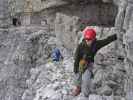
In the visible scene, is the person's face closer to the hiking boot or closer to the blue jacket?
the hiking boot

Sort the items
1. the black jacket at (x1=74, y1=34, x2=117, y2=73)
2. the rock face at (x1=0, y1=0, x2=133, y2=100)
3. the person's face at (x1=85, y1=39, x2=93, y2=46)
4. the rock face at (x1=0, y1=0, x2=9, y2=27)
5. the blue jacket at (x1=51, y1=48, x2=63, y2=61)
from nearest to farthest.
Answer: the person's face at (x1=85, y1=39, x2=93, y2=46)
the black jacket at (x1=74, y1=34, x2=117, y2=73)
the rock face at (x1=0, y1=0, x2=133, y2=100)
the blue jacket at (x1=51, y1=48, x2=63, y2=61)
the rock face at (x1=0, y1=0, x2=9, y2=27)

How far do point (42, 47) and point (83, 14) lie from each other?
3.21 m

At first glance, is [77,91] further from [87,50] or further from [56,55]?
[56,55]

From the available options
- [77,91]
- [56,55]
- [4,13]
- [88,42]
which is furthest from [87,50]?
[4,13]

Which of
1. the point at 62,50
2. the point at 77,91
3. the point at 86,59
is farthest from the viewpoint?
the point at 62,50

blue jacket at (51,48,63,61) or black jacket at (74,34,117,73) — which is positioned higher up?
black jacket at (74,34,117,73)

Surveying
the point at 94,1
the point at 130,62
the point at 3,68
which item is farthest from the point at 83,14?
the point at 130,62

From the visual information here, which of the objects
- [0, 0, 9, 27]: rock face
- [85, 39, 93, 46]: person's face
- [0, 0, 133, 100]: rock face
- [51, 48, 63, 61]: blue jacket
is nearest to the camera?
[85, 39, 93, 46]: person's face

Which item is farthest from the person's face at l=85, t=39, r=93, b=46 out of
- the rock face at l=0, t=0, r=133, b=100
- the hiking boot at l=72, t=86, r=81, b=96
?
the hiking boot at l=72, t=86, r=81, b=96

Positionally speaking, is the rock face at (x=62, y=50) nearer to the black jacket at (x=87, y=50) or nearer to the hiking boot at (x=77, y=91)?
the hiking boot at (x=77, y=91)

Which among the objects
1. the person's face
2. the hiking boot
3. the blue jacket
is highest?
the person's face

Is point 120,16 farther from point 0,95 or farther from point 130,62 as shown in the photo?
point 0,95

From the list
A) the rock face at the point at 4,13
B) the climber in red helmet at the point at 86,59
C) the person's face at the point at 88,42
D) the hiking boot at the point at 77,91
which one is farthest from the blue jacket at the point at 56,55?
the rock face at the point at 4,13

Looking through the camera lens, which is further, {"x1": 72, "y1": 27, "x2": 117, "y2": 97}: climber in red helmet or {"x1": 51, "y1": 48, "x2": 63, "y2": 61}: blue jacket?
{"x1": 51, "y1": 48, "x2": 63, "y2": 61}: blue jacket
